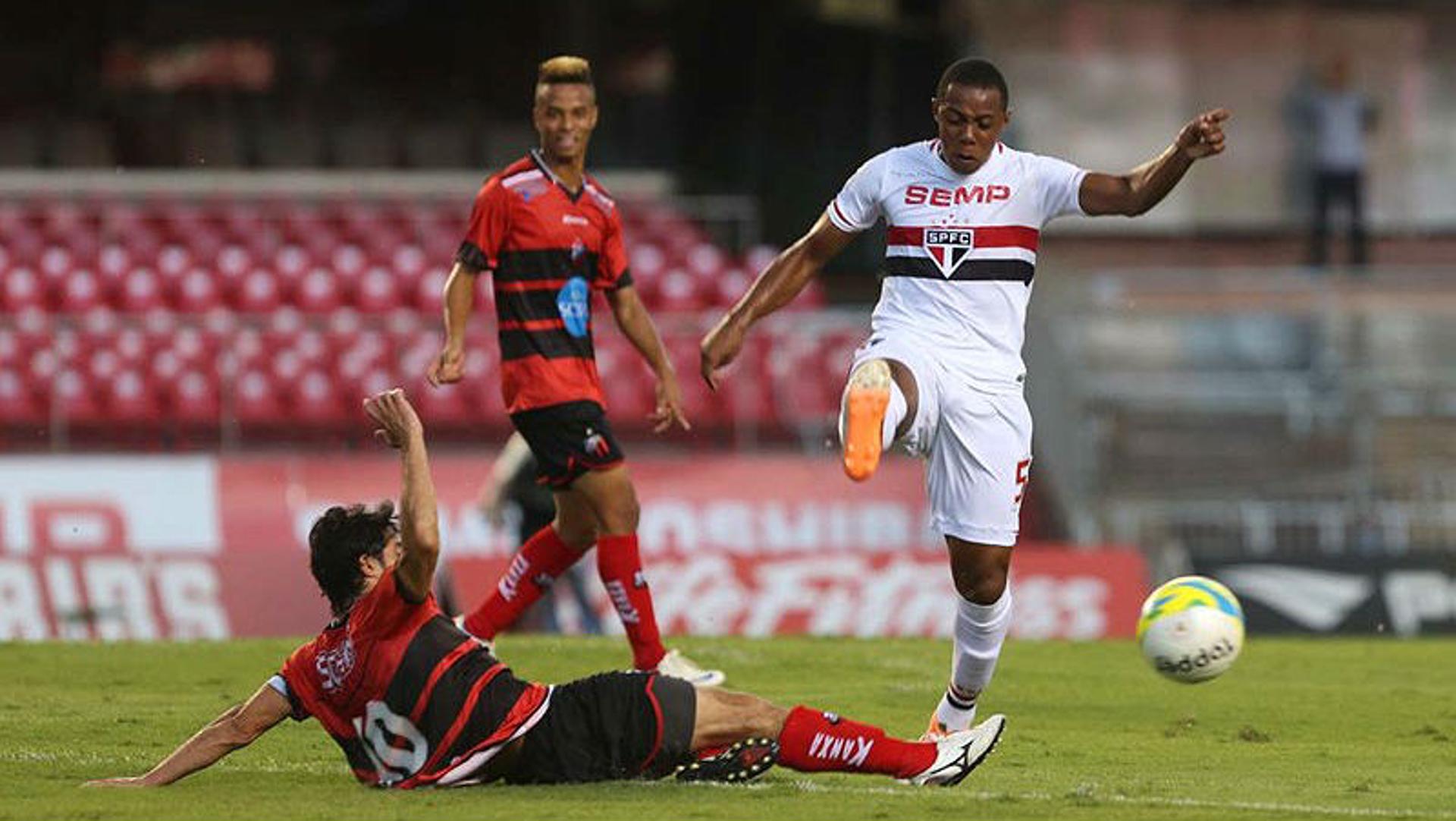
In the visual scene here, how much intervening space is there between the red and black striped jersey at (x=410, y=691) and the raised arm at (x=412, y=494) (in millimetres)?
129

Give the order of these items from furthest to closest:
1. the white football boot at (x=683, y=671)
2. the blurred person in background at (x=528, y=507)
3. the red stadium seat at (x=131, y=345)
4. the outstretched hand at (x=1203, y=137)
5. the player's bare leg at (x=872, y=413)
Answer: the red stadium seat at (x=131, y=345) < the blurred person in background at (x=528, y=507) < the white football boot at (x=683, y=671) < the outstretched hand at (x=1203, y=137) < the player's bare leg at (x=872, y=413)

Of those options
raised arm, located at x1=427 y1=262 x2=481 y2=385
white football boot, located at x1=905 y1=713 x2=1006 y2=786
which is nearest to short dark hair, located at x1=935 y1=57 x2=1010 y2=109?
white football boot, located at x1=905 y1=713 x2=1006 y2=786

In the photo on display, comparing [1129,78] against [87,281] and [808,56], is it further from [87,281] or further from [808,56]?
[87,281]

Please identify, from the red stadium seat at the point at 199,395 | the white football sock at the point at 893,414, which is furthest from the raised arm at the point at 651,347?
the red stadium seat at the point at 199,395

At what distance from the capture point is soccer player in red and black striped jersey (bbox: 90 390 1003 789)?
8.84 m

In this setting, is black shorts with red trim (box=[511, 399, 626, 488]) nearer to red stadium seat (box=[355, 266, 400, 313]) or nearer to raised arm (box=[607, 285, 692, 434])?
raised arm (box=[607, 285, 692, 434])

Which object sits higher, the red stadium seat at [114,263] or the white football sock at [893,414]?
the white football sock at [893,414]

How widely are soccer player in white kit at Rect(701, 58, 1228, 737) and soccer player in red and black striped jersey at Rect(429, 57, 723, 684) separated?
184 centimetres

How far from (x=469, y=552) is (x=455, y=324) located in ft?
25.5

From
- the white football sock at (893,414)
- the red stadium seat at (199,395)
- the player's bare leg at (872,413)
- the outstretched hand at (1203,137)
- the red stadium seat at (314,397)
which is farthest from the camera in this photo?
the red stadium seat at (314,397)

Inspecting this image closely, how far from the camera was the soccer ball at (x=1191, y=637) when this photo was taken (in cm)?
963

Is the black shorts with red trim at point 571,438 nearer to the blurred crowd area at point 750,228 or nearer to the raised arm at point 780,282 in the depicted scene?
the raised arm at point 780,282

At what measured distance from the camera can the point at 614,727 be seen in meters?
8.98

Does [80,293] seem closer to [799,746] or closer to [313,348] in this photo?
[313,348]
